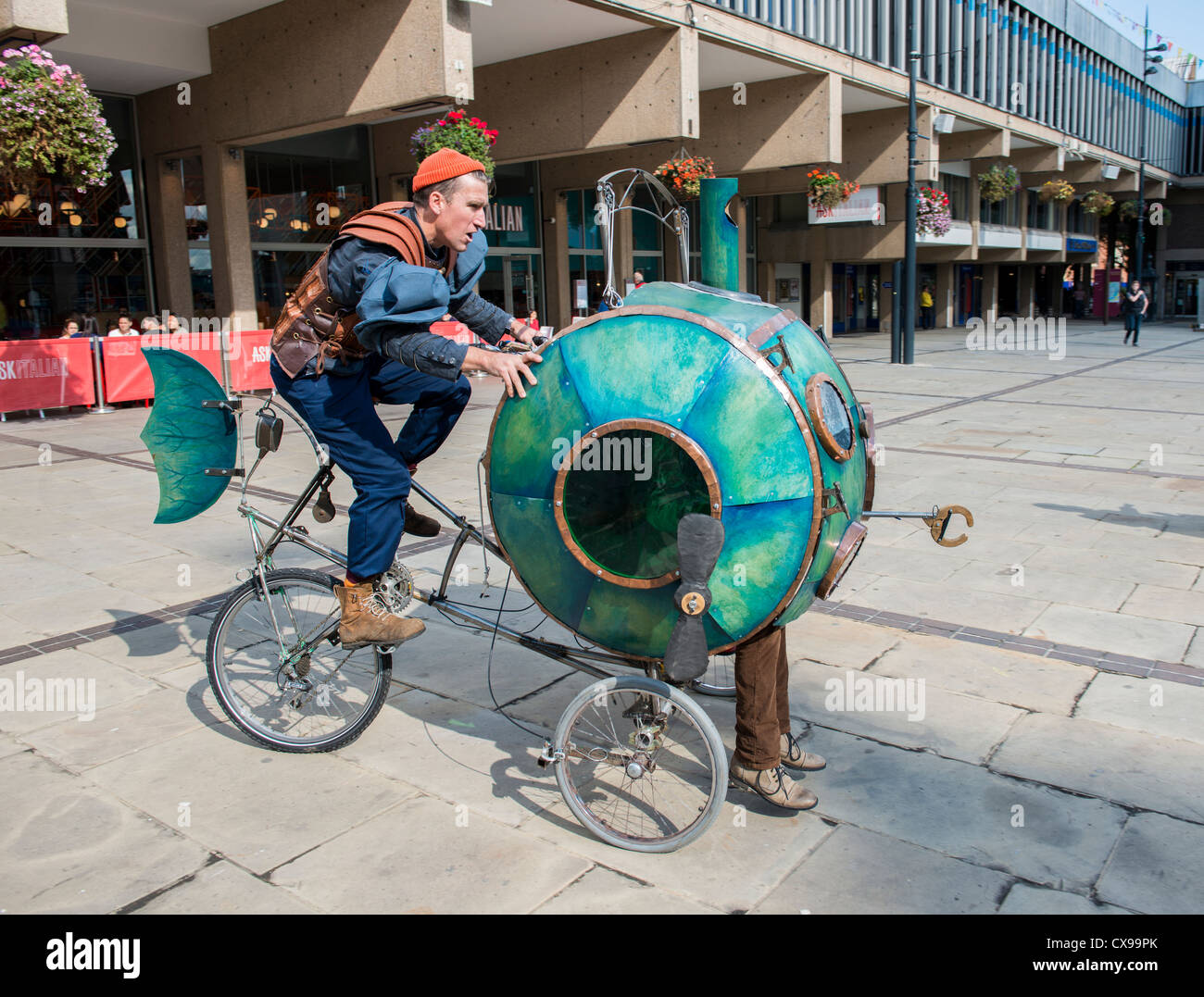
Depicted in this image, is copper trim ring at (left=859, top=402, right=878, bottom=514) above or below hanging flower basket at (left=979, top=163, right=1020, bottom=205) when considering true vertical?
below

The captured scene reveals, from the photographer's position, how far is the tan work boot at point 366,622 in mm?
3523

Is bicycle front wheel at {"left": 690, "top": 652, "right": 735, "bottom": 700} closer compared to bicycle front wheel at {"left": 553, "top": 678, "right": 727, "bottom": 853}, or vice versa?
bicycle front wheel at {"left": 553, "top": 678, "right": 727, "bottom": 853}

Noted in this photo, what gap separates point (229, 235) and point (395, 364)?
48.3 feet

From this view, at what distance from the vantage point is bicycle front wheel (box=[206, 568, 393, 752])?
3809 millimetres

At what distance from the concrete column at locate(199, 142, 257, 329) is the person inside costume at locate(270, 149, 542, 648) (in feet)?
47.6

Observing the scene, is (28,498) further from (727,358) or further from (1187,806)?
(1187,806)

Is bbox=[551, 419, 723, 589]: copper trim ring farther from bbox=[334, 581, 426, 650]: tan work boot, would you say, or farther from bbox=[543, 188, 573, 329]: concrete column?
bbox=[543, 188, 573, 329]: concrete column

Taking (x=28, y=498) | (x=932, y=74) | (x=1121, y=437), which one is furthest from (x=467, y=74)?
(x=932, y=74)

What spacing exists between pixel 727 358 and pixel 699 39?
16.7m

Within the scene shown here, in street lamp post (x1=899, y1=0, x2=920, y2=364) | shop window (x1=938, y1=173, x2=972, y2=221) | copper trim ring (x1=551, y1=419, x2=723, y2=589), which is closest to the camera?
copper trim ring (x1=551, y1=419, x2=723, y2=589)

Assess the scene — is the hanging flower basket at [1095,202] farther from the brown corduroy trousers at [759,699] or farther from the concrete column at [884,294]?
the brown corduroy trousers at [759,699]

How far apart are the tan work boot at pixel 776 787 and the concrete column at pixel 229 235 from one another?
15.6m

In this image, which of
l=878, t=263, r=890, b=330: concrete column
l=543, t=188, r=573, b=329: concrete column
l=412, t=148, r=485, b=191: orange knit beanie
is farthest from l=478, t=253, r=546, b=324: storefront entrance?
l=412, t=148, r=485, b=191: orange knit beanie

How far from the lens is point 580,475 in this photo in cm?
306
